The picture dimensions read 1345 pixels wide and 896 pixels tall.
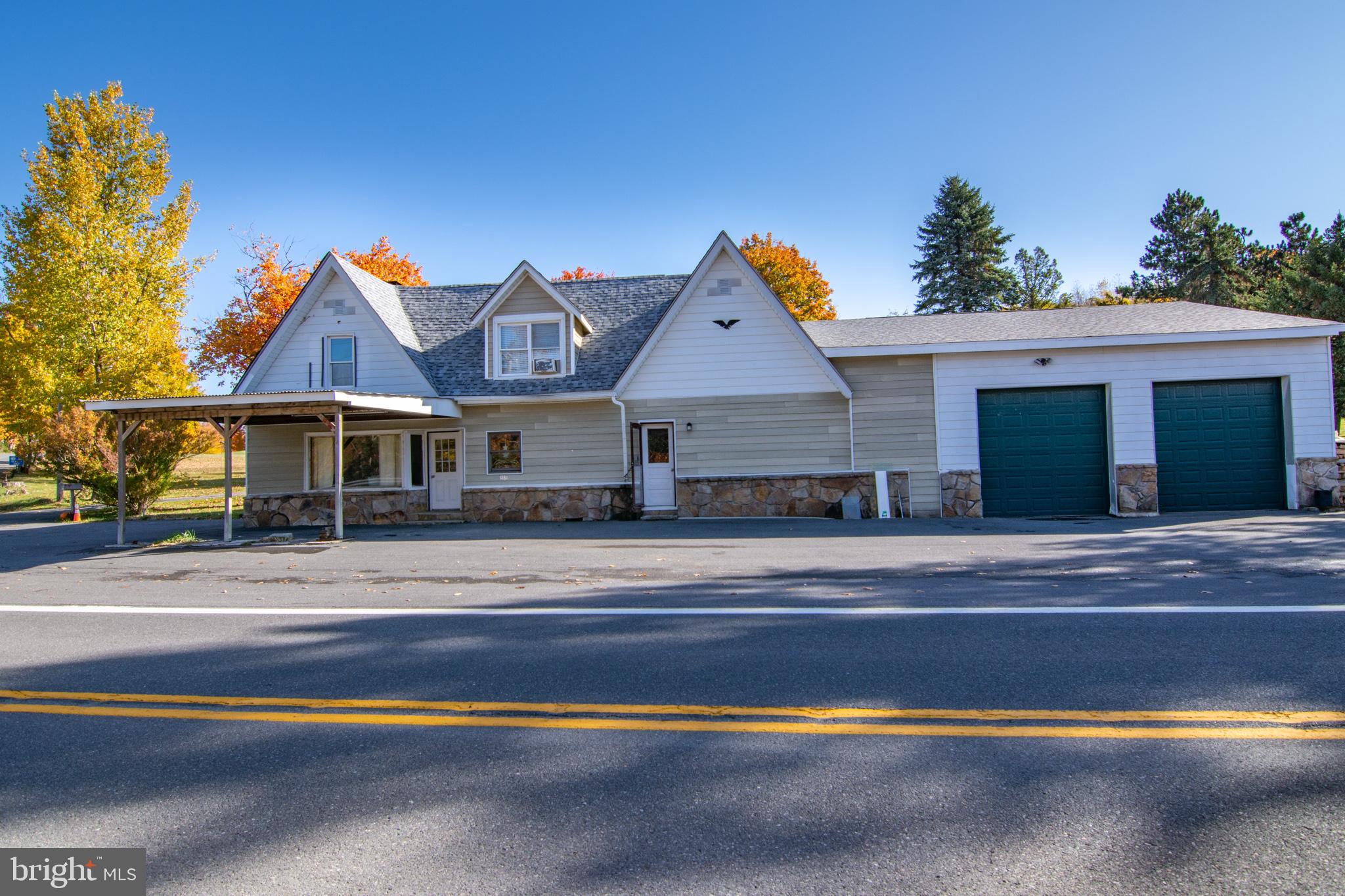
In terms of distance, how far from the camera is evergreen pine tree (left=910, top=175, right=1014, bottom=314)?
159 feet

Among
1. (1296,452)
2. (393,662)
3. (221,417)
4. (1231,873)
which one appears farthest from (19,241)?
(1296,452)

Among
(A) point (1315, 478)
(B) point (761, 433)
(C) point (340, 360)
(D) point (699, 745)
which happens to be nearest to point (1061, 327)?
(A) point (1315, 478)

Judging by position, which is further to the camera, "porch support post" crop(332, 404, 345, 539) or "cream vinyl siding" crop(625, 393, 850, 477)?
"cream vinyl siding" crop(625, 393, 850, 477)

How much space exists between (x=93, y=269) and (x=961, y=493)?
81.1 ft

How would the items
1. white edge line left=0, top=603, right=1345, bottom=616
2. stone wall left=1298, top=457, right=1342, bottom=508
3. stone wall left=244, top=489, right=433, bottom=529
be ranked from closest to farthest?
white edge line left=0, top=603, right=1345, bottom=616 → stone wall left=1298, top=457, right=1342, bottom=508 → stone wall left=244, top=489, right=433, bottom=529

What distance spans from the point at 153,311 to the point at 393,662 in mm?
22651

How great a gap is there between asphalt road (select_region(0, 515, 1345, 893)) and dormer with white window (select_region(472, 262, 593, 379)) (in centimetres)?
1160

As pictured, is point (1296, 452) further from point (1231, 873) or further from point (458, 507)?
point (458, 507)

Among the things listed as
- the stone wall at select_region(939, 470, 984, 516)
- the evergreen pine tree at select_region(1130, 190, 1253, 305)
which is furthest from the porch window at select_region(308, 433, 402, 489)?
the evergreen pine tree at select_region(1130, 190, 1253, 305)

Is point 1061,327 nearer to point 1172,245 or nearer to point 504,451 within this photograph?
point 504,451

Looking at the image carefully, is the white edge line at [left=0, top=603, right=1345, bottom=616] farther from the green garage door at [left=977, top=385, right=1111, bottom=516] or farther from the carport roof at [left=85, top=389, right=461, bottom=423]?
the green garage door at [left=977, top=385, right=1111, bottom=516]

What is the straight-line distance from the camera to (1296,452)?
1569 cm

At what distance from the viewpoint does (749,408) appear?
1772cm

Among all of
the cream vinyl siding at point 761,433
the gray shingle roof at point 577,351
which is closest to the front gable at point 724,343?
the cream vinyl siding at point 761,433
